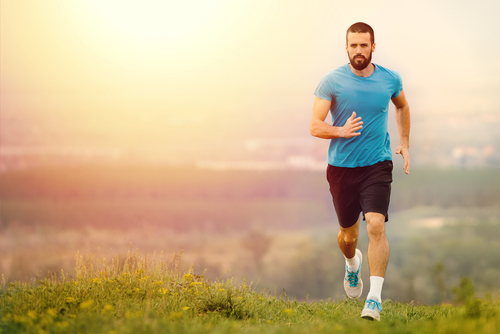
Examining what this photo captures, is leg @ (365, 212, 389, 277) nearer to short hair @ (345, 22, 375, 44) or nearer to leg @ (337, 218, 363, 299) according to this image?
leg @ (337, 218, 363, 299)

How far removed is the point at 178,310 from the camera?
5.20 metres

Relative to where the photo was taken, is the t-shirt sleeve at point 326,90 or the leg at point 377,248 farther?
the t-shirt sleeve at point 326,90

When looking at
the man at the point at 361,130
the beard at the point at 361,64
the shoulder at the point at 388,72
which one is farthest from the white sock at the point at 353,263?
the beard at the point at 361,64

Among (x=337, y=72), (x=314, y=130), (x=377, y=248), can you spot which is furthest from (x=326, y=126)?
(x=377, y=248)

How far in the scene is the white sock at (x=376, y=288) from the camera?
16.7 feet

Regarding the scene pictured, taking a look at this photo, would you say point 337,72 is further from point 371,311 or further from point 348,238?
point 371,311

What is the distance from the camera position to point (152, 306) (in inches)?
207

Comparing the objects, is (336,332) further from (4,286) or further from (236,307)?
(4,286)

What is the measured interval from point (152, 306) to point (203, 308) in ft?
2.03

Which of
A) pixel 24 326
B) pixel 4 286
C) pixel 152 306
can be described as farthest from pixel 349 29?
pixel 4 286

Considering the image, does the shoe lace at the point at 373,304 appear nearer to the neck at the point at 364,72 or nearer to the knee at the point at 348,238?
the knee at the point at 348,238

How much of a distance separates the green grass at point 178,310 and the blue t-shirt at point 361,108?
1876mm

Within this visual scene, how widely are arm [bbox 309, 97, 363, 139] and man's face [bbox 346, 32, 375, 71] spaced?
1.93ft

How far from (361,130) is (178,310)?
2.97m
